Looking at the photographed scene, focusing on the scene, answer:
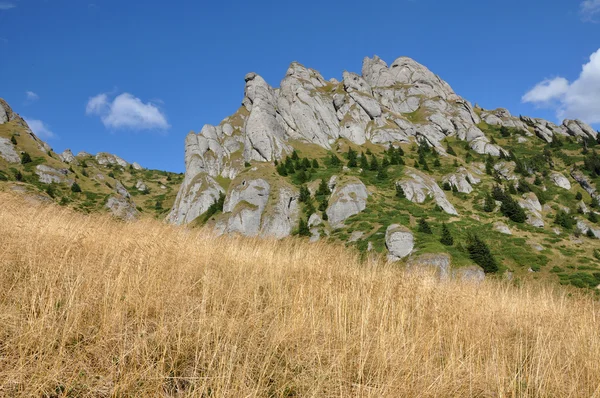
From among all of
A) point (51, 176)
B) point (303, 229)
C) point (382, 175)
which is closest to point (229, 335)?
point (303, 229)

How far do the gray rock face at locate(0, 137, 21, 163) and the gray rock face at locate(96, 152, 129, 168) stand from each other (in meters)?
85.4

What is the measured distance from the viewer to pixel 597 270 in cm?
3472

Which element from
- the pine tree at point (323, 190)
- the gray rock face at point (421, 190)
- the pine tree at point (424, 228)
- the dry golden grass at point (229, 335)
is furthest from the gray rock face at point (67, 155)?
the dry golden grass at point (229, 335)

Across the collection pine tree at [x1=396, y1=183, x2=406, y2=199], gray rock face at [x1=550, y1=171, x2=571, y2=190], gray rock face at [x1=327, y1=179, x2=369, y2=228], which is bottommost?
gray rock face at [x1=327, y1=179, x2=369, y2=228]

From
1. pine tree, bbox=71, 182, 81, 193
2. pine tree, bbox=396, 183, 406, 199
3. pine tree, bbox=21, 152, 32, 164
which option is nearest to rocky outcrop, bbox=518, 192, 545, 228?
pine tree, bbox=396, 183, 406, 199

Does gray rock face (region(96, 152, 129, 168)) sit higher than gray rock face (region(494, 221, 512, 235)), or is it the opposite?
gray rock face (region(96, 152, 129, 168))

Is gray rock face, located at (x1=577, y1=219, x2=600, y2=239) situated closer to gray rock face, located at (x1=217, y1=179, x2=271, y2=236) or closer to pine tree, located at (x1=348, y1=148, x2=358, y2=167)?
pine tree, located at (x1=348, y1=148, x2=358, y2=167)

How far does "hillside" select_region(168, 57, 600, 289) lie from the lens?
4047 cm

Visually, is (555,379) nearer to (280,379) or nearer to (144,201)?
(280,379)

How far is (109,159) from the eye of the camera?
160m

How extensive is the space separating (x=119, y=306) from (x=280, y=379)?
7.97 ft

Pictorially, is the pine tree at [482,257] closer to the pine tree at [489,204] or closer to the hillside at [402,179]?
the hillside at [402,179]

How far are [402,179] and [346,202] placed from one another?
1711cm

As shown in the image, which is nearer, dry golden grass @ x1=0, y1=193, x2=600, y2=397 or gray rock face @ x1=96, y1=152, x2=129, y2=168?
dry golden grass @ x1=0, y1=193, x2=600, y2=397
